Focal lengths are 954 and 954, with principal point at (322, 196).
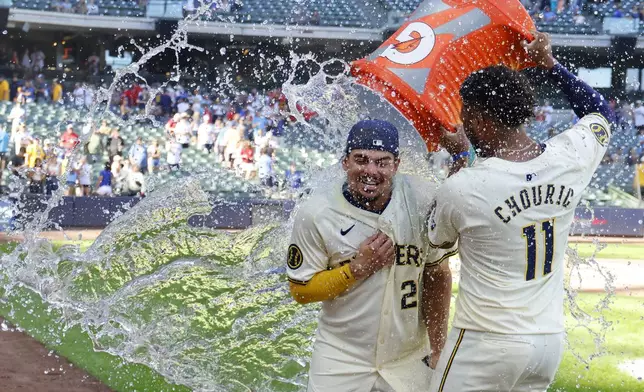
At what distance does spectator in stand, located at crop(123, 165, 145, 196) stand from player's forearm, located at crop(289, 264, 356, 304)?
58.1ft

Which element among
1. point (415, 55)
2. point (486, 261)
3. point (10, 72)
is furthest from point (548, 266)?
point (10, 72)

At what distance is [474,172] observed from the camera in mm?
3369

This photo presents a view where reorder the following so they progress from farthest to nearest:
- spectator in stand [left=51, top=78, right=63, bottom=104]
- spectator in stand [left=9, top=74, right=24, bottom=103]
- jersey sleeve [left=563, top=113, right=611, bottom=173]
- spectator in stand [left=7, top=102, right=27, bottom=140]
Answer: spectator in stand [left=9, top=74, right=24, bottom=103]
spectator in stand [left=51, top=78, right=63, bottom=104]
spectator in stand [left=7, top=102, right=27, bottom=140]
jersey sleeve [left=563, top=113, right=611, bottom=173]

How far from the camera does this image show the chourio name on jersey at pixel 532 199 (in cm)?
333

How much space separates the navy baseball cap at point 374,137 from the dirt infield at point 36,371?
4.00m

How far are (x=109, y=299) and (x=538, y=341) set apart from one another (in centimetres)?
539

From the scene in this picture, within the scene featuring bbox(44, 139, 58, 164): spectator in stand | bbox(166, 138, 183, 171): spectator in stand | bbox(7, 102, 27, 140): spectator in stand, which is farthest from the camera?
bbox(7, 102, 27, 140): spectator in stand

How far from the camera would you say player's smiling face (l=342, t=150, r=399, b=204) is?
3611mm

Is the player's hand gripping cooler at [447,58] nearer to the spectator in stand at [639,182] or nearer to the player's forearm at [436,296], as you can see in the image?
the player's forearm at [436,296]

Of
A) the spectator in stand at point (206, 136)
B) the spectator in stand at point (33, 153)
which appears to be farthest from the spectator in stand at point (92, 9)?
the spectator in stand at point (33, 153)

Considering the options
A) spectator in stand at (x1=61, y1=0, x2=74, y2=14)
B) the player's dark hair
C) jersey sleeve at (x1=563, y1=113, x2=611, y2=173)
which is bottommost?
spectator in stand at (x1=61, y1=0, x2=74, y2=14)

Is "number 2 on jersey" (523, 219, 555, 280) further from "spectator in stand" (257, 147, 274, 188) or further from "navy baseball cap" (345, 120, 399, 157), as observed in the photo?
"spectator in stand" (257, 147, 274, 188)

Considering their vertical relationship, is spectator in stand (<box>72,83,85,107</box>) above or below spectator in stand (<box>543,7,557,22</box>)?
below

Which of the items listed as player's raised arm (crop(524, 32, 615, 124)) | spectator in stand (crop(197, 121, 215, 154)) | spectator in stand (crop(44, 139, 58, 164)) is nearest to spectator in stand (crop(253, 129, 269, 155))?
spectator in stand (crop(197, 121, 215, 154))
